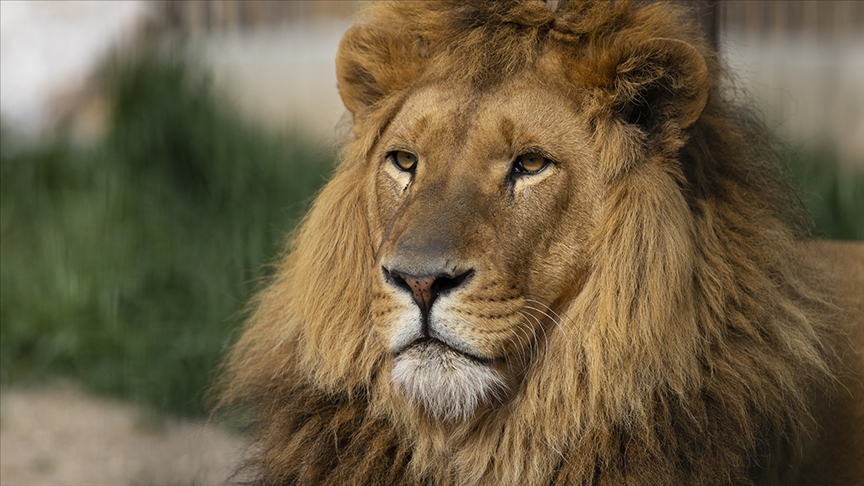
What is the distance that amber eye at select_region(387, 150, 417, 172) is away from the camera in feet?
8.77

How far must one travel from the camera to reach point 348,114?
3.24 metres

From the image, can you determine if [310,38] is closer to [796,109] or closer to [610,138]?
[796,109]

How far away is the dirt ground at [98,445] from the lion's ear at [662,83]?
2253mm

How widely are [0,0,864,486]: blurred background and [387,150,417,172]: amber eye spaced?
77.5 inches

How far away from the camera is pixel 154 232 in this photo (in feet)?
19.2

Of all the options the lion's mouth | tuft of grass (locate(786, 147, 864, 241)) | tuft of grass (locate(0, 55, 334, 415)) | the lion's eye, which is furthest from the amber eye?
tuft of grass (locate(786, 147, 864, 241))

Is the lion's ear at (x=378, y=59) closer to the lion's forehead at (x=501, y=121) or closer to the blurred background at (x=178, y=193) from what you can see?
the lion's forehead at (x=501, y=121)

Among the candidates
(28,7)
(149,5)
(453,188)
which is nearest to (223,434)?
(453,188)

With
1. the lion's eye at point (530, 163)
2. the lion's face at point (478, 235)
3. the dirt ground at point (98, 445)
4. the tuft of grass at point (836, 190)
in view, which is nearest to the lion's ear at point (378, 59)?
the lion's face at point (478, 235)

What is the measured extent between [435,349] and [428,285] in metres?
0.18

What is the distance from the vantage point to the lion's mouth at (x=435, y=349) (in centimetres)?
227

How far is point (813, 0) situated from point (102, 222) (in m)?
4.81

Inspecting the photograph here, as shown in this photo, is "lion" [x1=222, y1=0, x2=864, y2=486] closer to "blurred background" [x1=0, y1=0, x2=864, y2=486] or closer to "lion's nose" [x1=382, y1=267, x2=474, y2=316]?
"lion's nose" [x1=382, y1=267, x2=474, y2=316]

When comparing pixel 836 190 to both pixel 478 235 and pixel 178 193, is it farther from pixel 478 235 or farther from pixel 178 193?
pixel 178 193
